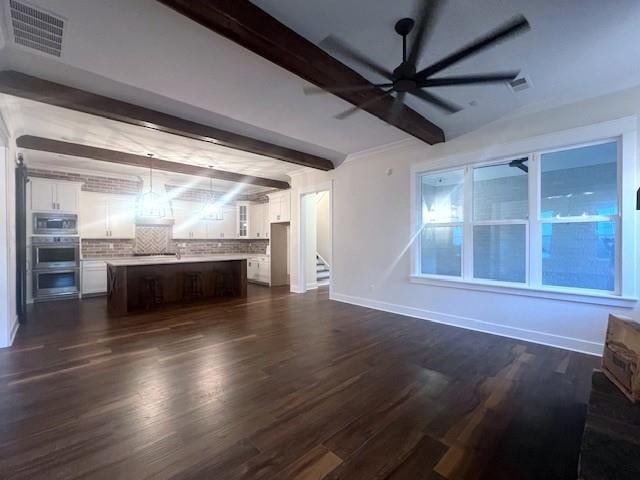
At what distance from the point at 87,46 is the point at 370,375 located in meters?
3.69

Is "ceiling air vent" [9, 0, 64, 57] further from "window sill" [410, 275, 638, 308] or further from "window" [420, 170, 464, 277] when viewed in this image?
"window sill" [410, 275, 638, 308]

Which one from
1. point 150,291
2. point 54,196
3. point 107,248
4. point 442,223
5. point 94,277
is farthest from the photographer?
point 107,248

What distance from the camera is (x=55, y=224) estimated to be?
19.3ft

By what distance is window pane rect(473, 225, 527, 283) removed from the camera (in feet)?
12.5

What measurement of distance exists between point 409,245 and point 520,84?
2.54 metres

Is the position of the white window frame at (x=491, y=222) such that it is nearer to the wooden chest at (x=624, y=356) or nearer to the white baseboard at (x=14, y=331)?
the wooden chest at (x=624, y=356)

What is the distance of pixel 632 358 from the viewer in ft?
A: 5.82

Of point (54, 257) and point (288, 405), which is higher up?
point (54, 257)

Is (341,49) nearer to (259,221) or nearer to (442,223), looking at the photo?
(442,223)

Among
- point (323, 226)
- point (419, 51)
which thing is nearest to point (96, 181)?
point (323, 226)

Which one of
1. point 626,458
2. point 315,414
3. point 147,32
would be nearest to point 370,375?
point 315,414

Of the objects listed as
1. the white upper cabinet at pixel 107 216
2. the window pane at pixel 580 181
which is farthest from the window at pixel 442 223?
the white upper cabinet at pixel 107 216

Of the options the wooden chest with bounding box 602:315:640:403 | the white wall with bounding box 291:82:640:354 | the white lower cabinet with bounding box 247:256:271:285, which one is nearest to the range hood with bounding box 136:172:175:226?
the white lower cabinet with bounding box 247:256:271:285

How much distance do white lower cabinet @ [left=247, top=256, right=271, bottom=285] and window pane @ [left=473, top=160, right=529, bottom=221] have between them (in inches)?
215
